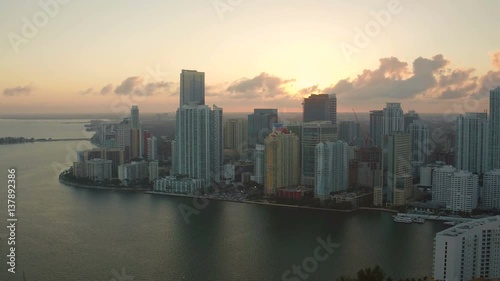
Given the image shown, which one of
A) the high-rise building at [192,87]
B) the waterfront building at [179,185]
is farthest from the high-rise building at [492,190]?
the high-rise building at [192,87]

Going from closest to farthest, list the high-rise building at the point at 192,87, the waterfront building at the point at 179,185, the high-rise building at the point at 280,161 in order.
A: the high-rise building at the point at 280,161
the waterfront building at the point at 179,185
the high-rise building at the point at 192,87

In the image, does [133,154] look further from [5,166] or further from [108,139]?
[5,166]

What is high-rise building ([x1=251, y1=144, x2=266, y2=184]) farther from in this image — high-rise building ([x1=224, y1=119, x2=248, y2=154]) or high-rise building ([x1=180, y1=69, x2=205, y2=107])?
high-rise building ([x1=180, y1=69, x2=205, y2=107])

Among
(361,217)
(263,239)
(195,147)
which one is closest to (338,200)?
(361,217)

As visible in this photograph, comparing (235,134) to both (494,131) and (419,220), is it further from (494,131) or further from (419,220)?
(419,220)

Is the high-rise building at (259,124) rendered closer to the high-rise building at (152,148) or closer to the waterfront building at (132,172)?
the high-rise building at (152,148)

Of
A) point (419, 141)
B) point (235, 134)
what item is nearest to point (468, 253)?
point (419, 141)

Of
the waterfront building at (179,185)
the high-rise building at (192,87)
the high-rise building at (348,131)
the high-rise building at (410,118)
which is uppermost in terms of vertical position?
the high-rise building at (192,87)
